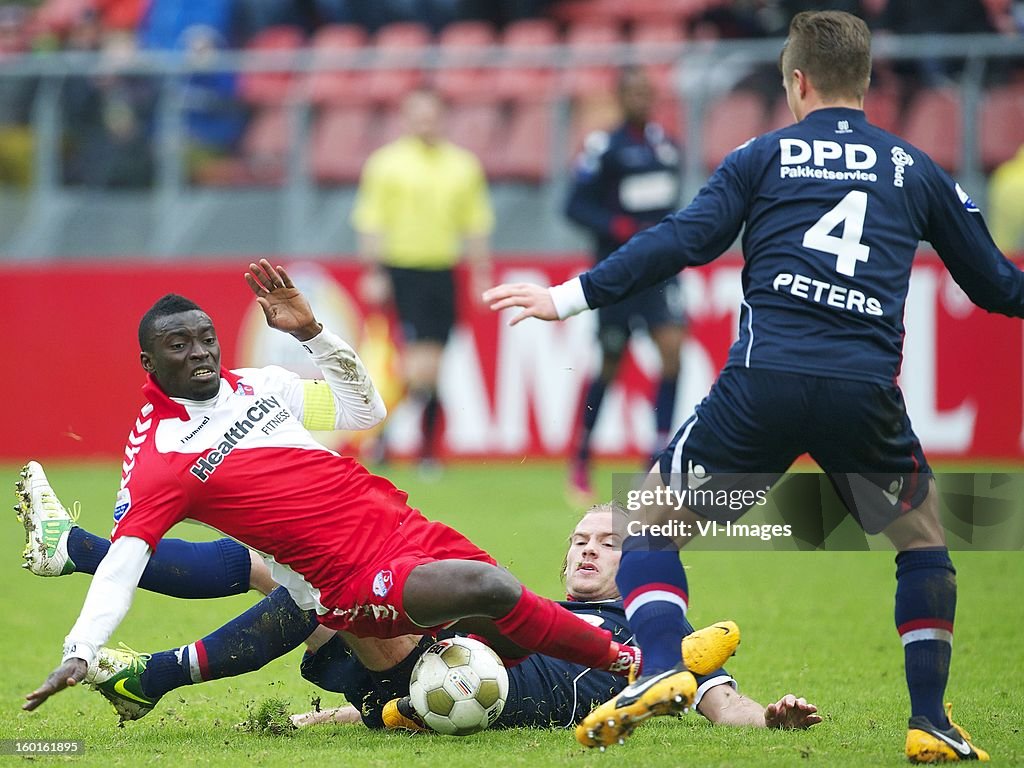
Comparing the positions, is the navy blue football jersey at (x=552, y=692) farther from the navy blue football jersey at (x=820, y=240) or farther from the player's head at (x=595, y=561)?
the navy blue football jersey at (x=820, y=240)

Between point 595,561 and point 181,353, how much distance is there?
1.49 meters

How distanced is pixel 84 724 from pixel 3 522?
6.01 metres

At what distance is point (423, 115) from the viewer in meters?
11.1

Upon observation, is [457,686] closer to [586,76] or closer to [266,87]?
[586,76]

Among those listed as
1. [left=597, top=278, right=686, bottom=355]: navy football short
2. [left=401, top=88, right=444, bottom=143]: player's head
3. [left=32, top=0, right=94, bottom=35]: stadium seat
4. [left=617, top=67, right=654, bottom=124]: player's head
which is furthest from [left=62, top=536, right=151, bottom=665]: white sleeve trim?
[left=32, top=0, right=94, bottom=35]: stadium seat

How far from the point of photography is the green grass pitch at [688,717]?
4.04 meters

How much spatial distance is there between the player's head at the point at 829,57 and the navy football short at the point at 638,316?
531 cm

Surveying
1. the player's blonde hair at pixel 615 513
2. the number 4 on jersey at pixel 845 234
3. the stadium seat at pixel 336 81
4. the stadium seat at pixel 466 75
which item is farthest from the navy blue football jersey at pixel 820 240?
the stadium seat at pixel 336 81

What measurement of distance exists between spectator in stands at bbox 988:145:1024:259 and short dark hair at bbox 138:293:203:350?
793 cm

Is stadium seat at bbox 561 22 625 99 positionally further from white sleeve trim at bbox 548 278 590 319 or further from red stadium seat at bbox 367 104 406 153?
white sleeve trim at bbox 548 278 590 319

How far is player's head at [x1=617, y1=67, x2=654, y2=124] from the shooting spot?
981cm

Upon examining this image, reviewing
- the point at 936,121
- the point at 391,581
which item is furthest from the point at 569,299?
A: the point at 936,121

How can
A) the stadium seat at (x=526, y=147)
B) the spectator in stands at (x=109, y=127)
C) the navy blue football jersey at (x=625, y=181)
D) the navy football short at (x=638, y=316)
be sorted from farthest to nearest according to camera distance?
the spectator in stands at (x=109, y=127) → the stadium seat at (x=526, y=147) → the navy blue football jersey at (x=625, y=181) → the navy football short at (x=638, y=316)

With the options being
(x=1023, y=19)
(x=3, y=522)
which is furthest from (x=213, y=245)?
(x=1023, y=19)
